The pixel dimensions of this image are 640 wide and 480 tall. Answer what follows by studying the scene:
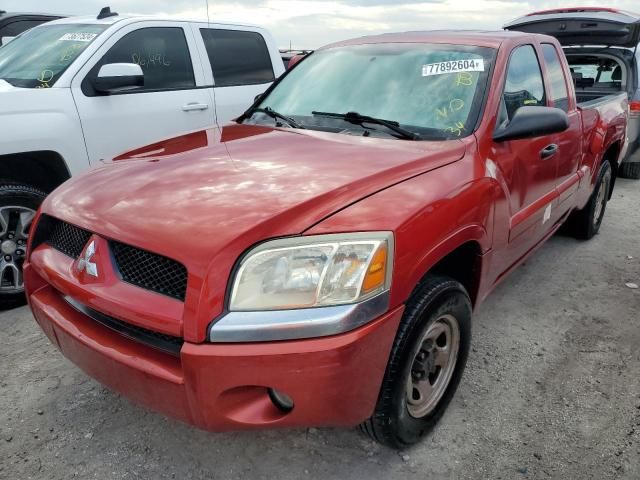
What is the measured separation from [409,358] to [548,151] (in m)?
1.84

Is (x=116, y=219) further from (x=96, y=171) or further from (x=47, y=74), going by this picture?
(x=47, y=74)

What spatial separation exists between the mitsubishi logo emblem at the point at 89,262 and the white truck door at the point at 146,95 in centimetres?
181

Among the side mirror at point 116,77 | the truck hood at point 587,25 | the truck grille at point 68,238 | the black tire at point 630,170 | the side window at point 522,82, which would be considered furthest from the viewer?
the black tire at point 630,170

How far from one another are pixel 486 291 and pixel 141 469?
1779mm

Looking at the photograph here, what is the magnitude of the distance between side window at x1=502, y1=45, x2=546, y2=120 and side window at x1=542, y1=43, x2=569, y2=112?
0.60 feet

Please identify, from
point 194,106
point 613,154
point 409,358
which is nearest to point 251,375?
point 409,358

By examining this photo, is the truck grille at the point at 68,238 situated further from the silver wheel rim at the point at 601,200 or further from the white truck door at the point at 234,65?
the silver wheel rim at the point at 601,200

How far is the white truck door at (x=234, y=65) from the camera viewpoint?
15.9 feet

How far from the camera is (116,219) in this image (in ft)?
6.47

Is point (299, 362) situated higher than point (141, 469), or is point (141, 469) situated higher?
point (299, 362)

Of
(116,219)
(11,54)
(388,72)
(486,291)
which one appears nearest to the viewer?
(116,219)

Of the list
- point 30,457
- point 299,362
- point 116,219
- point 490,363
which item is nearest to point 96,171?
point 116,219

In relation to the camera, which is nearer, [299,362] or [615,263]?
[299,362]

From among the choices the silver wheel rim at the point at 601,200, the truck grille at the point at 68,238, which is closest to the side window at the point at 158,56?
the truck grille at the point at 68,238
